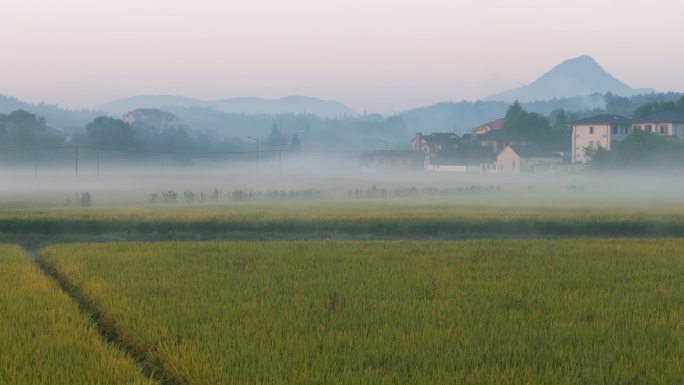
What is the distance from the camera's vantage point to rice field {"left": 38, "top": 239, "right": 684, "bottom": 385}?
8.82 meters

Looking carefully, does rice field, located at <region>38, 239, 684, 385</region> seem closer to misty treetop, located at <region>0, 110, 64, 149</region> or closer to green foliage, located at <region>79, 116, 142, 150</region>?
misty treetop, located at <region>0, 110, 64, 149</region>

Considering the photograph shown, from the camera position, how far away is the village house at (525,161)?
107 m

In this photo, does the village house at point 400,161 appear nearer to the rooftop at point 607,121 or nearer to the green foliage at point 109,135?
the rooftop at point 607,121

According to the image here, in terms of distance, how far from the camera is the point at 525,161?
107750 millimetres

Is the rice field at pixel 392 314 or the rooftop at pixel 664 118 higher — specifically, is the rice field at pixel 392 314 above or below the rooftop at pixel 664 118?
below

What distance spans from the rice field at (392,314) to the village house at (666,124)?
3566 inches

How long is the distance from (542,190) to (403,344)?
6337cm

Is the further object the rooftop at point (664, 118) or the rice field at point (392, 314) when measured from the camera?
the rooftop at point (664, 118)

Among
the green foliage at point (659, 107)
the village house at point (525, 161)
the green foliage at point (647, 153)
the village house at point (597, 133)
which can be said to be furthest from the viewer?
the green foliage at point (659, 107)

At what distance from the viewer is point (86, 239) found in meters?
28.2

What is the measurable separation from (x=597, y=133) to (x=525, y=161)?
10.3 meters

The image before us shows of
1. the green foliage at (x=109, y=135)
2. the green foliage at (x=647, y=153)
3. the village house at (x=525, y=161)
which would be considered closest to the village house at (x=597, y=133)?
the village house at (x=525, y=161)

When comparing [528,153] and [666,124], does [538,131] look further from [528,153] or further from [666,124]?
[666,124]

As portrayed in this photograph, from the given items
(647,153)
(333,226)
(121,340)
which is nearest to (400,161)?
(647,153)
